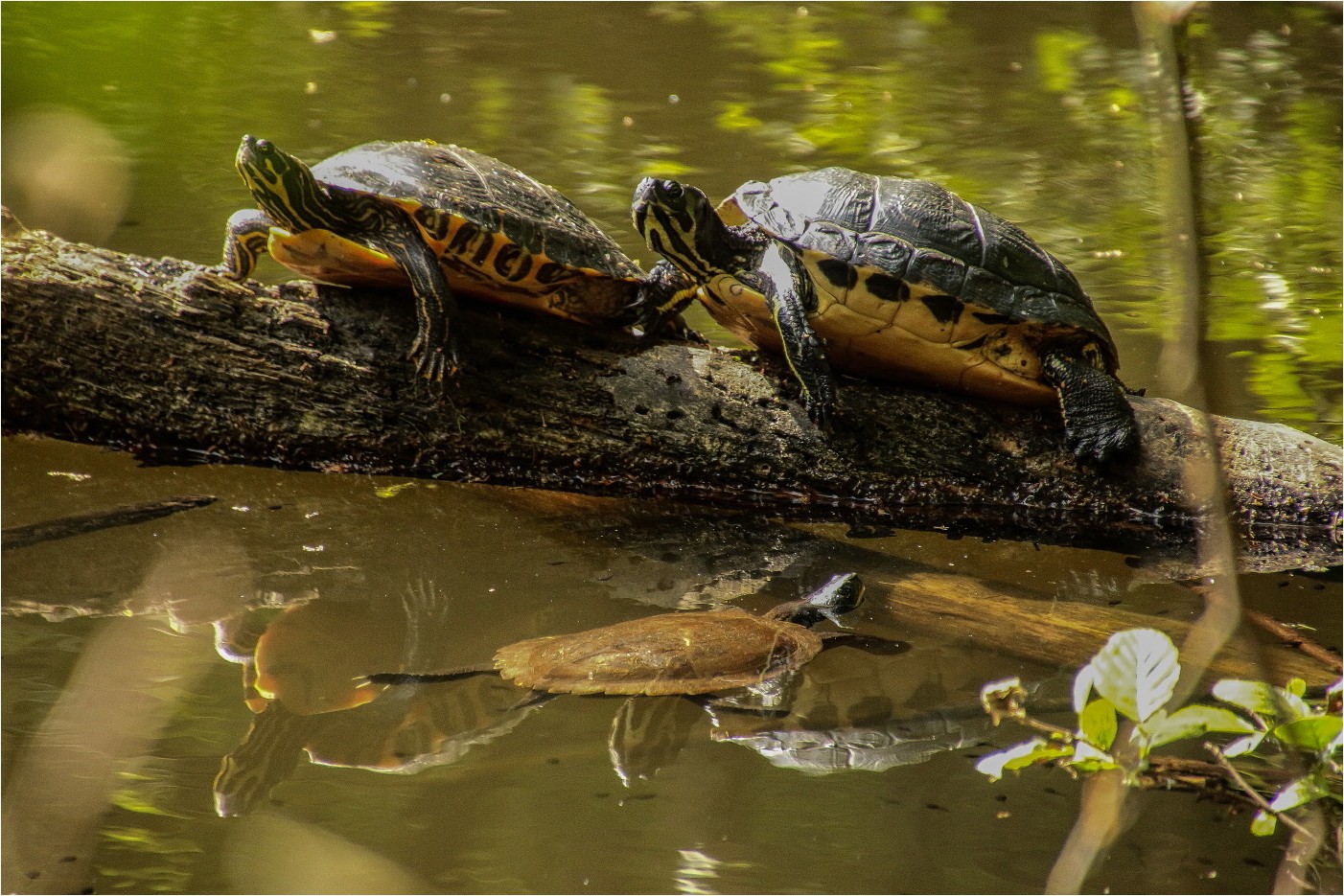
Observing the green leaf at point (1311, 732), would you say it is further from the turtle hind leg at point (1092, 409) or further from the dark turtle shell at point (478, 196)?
the dark turtle shell at point (478, 196)

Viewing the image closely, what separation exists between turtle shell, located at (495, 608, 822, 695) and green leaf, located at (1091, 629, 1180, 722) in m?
1.16

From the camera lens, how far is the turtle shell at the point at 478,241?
11.4ft

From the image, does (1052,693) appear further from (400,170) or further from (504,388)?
(400,170)

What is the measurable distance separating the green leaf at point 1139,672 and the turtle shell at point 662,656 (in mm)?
1159

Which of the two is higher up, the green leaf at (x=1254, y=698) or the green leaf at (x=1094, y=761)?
the green leaf at (x=1254, y=698)

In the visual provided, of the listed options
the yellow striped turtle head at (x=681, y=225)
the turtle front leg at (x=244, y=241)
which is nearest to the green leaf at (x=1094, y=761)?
the yellow striped turtle head at (x=681, y=225)

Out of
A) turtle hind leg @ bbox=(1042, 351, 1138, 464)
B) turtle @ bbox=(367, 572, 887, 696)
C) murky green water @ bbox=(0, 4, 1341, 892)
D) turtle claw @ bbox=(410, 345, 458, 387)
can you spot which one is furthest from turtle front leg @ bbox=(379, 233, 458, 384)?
turtle hind leg @ bbox=(1042, 351, 1138, 464)

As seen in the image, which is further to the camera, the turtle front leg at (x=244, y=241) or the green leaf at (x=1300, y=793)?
the turtle front leg at (x=244, y=241)

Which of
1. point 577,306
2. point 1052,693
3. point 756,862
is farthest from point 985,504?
point 756,862

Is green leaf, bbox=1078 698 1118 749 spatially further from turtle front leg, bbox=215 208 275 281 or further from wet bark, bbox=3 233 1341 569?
turtle front leg, bbox=215 208 275 281

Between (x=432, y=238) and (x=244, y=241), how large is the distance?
73 centimetres

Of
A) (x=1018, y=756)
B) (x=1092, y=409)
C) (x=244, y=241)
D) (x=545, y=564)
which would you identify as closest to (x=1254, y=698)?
(x=1018, y=756)

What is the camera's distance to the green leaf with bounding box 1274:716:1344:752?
1.28 meters

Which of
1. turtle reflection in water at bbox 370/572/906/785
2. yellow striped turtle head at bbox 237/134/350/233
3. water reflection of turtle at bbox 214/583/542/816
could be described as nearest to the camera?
water reflection of turtle at bbox 214/583/542/816
